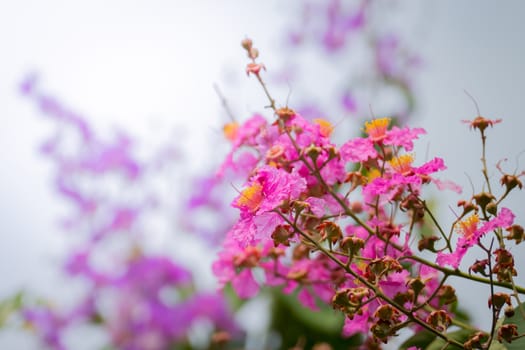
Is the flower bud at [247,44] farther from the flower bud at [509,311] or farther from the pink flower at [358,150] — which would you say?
the flower bud at [509,311]

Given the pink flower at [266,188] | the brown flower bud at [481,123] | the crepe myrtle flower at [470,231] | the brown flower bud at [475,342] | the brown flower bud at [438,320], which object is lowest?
the brown flower bud at [475,342]

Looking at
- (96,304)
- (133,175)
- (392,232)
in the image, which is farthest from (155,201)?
(392,232)

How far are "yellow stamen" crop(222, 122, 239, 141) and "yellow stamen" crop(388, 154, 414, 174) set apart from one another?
0.12m

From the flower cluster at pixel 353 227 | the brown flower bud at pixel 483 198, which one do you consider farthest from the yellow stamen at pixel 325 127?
the brown flower bud at pixel 483 198

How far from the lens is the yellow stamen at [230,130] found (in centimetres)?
43

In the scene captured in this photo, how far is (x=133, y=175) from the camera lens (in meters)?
1.07

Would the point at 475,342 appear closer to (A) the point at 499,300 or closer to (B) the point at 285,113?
(A) the point at 499,300

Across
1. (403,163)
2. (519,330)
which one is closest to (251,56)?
(403,163)

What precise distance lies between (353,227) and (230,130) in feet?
0.36

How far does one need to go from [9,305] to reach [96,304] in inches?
12.5

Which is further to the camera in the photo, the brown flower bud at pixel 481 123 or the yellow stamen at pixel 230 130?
the yellow stamen at pixel 230 130

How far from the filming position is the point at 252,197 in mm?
311

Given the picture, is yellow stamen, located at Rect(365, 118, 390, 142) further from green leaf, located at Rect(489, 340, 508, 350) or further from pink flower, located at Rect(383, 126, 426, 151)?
green leaf, located at Rect(489, 340, 508, 350)

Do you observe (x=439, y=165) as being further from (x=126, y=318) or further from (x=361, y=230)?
(x=126, y=318)
